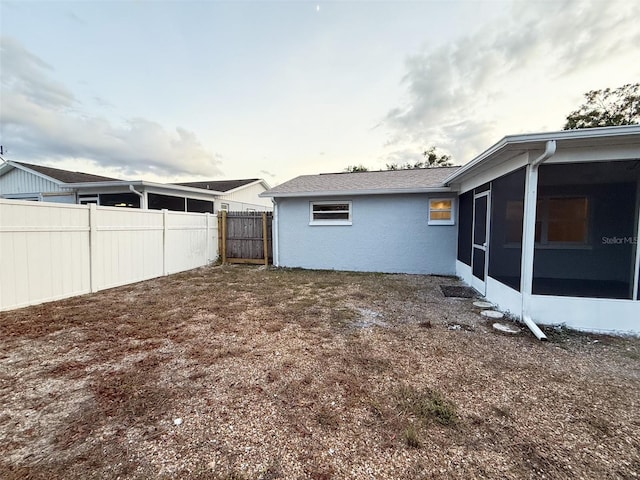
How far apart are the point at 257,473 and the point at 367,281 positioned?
606cm

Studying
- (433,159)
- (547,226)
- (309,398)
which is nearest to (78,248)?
(309,398)

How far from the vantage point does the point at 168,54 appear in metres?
8.77

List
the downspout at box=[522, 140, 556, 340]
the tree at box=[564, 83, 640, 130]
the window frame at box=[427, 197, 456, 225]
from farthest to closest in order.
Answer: the tree at box=[564, 83, 640, 130], the window frame at box=[427, 197, 456, 225], the downspout at box=[522, 140, 556, 340]

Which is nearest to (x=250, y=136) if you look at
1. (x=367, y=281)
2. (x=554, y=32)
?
(x=367, y=281)

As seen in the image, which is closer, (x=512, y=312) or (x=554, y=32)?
(x=512, y=312)

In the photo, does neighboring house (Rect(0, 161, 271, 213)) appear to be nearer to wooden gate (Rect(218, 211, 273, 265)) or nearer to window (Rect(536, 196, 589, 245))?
wooden gate (Rect(218, 211, 273, 265))

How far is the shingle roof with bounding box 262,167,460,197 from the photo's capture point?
8367 mm

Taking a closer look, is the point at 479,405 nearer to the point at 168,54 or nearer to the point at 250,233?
the point at 250,233

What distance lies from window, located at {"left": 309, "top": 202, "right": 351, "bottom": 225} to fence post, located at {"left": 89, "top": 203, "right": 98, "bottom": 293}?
223 inches

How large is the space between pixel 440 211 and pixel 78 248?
9007 mm

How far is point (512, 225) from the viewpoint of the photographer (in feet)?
17.3

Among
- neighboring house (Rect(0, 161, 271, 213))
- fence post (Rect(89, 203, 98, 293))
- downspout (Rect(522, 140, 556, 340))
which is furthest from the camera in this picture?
neighboring house (Rect(0, 161, 271, 213))

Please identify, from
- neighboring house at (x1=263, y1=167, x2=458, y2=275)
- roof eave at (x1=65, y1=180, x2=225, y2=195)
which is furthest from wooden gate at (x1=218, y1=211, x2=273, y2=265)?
roof eave at (x1=65, y1=180, x2=225, y2=195)

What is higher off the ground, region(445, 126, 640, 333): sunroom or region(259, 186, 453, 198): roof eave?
region(259, 186, 453, 198): roof eave
